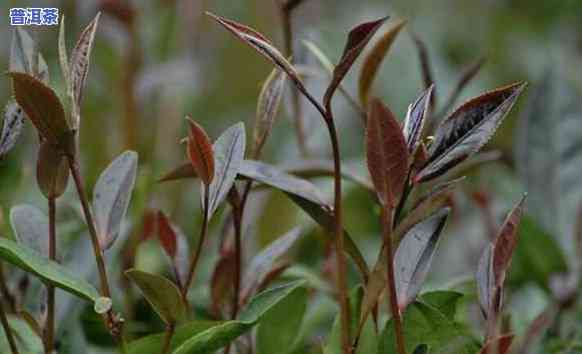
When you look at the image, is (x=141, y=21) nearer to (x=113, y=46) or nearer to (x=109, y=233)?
(x=113, y=46)

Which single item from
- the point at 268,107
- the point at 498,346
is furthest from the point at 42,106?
the point at 498,346

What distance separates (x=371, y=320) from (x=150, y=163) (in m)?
0.58

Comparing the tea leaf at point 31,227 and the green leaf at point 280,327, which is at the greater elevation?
the tea leaf at point 31,227

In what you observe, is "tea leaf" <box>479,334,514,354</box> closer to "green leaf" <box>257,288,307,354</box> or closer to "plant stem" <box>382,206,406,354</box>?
"plant stem" <box>382,206,406,354</box>

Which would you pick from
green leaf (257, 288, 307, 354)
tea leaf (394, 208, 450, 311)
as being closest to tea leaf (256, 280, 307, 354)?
green leaf (257, 288, 307, 354)

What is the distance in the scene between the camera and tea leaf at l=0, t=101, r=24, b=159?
515 millimetres

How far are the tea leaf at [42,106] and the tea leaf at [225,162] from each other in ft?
0.27

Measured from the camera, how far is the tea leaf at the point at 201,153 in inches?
19.8

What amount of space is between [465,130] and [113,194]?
0.20m

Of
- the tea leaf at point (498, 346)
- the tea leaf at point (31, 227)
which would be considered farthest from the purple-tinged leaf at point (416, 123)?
the tea leaf at point (31, 227)

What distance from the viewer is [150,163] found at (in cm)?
112

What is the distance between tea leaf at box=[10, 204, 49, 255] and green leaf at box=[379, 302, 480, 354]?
197mm

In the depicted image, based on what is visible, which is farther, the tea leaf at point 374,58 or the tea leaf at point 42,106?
the tea leaf at point 374,58

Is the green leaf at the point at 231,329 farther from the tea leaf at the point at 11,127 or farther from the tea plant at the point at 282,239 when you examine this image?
the tea leaf at the point at 11,127
